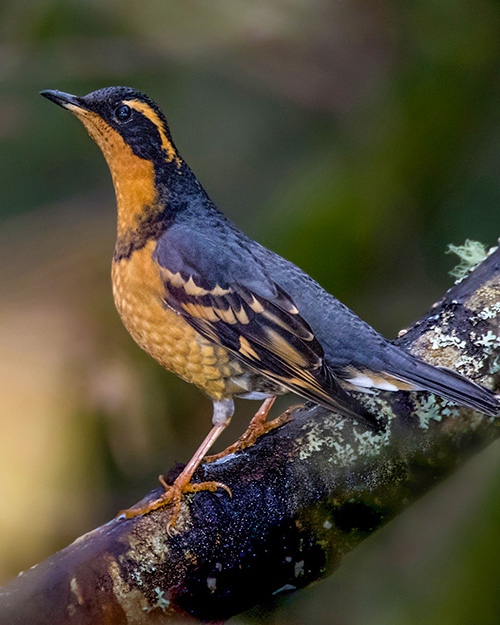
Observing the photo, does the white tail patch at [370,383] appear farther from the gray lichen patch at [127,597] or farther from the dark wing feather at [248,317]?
the gray lichen patch at [127,597]

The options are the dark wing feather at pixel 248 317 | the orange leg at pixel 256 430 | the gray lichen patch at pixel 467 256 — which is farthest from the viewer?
the gray lichen patch at pixel 467 256

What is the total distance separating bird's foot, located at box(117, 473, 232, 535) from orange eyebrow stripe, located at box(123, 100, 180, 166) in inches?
50.7

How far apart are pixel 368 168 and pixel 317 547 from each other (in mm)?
2259

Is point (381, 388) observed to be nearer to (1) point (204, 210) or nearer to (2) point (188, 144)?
(1) point (204, 210)

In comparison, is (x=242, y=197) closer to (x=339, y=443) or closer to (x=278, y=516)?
(x=339, y=443)

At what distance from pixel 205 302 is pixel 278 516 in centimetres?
83

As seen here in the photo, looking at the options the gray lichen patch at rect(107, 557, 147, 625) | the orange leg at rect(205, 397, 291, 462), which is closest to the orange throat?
the orange leg at rect(205, 397, 291, 462)

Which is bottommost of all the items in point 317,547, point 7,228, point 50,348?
point 317,547

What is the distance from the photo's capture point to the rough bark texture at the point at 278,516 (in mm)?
2350

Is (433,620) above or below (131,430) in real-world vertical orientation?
below

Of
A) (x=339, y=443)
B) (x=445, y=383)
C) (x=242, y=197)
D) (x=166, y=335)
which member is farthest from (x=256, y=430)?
(x=242, y=197)

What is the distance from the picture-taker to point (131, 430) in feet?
12.1

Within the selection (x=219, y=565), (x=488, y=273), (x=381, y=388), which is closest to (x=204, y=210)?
(x=381, y=388)

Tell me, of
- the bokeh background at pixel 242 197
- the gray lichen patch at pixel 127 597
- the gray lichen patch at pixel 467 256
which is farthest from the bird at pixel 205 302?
the gray lichen patch at pixel 467 256
